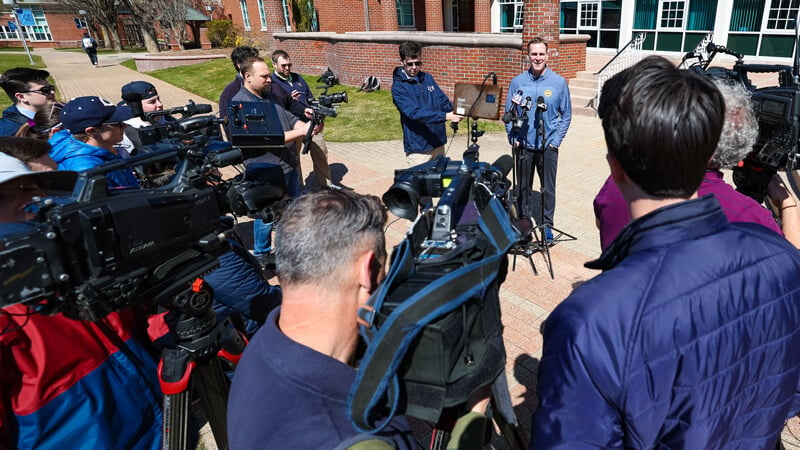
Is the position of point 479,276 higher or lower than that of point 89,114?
lower

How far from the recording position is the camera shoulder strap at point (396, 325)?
96 centimetres

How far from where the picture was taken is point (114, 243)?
1.56 metres

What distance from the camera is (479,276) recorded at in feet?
3.42

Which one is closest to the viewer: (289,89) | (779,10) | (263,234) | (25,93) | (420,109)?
(25,93)

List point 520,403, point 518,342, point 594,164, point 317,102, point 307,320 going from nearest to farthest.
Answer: point 307,320 → point 520,403 → point 518,342 → point 317,102 → point 594,164

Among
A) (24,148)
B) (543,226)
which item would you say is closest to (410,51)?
(543,226)

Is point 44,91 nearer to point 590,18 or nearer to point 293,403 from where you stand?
point 293,403

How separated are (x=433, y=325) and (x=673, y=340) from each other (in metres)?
0.59

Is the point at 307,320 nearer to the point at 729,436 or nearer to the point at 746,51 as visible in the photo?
the point at 729,436

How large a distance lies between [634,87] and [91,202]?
173 centimetres

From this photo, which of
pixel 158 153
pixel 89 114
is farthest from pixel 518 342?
pixel 89 114

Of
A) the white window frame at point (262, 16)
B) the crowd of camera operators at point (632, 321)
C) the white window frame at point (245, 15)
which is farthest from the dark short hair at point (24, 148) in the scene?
the white window frame at point (245, 15)

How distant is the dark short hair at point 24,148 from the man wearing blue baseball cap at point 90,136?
0.35 metres

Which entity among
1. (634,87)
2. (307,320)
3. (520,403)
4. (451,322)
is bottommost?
(520,403)
